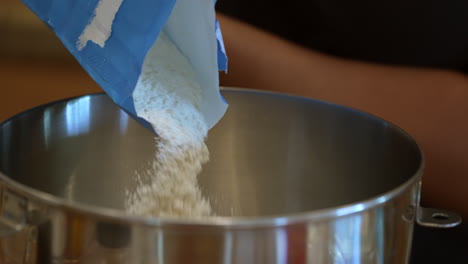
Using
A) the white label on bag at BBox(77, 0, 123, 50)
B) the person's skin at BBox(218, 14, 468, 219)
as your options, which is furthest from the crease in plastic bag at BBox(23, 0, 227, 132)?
the person's skin at BBox(218, 14, 468, 219)

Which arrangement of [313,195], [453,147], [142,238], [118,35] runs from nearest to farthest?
[142,238]
[118,35]
[313,195]
[453,147]

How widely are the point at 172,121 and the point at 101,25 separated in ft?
0.36

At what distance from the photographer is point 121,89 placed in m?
0.43

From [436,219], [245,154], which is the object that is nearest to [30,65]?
[245,154]

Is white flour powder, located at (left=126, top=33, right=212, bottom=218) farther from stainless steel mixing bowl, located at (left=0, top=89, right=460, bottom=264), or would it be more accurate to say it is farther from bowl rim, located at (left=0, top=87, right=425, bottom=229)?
bowl rim, located at (left=0, top=87, right=425, bottom=229)

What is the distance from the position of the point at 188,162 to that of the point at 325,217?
0.20m

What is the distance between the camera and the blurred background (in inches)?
34.0

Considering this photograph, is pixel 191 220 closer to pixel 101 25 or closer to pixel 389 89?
pixel 101 25

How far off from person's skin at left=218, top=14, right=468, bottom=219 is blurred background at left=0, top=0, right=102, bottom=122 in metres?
0.26

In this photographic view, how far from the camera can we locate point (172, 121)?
1.62 feet

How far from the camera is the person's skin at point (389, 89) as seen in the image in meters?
0.73

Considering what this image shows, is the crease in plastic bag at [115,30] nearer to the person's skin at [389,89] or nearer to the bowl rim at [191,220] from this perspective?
the bowl rim at [191,220]

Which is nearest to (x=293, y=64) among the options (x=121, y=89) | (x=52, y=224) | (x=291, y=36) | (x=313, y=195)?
(x=291, y=36)

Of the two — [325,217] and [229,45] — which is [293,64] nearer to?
[229,45]
